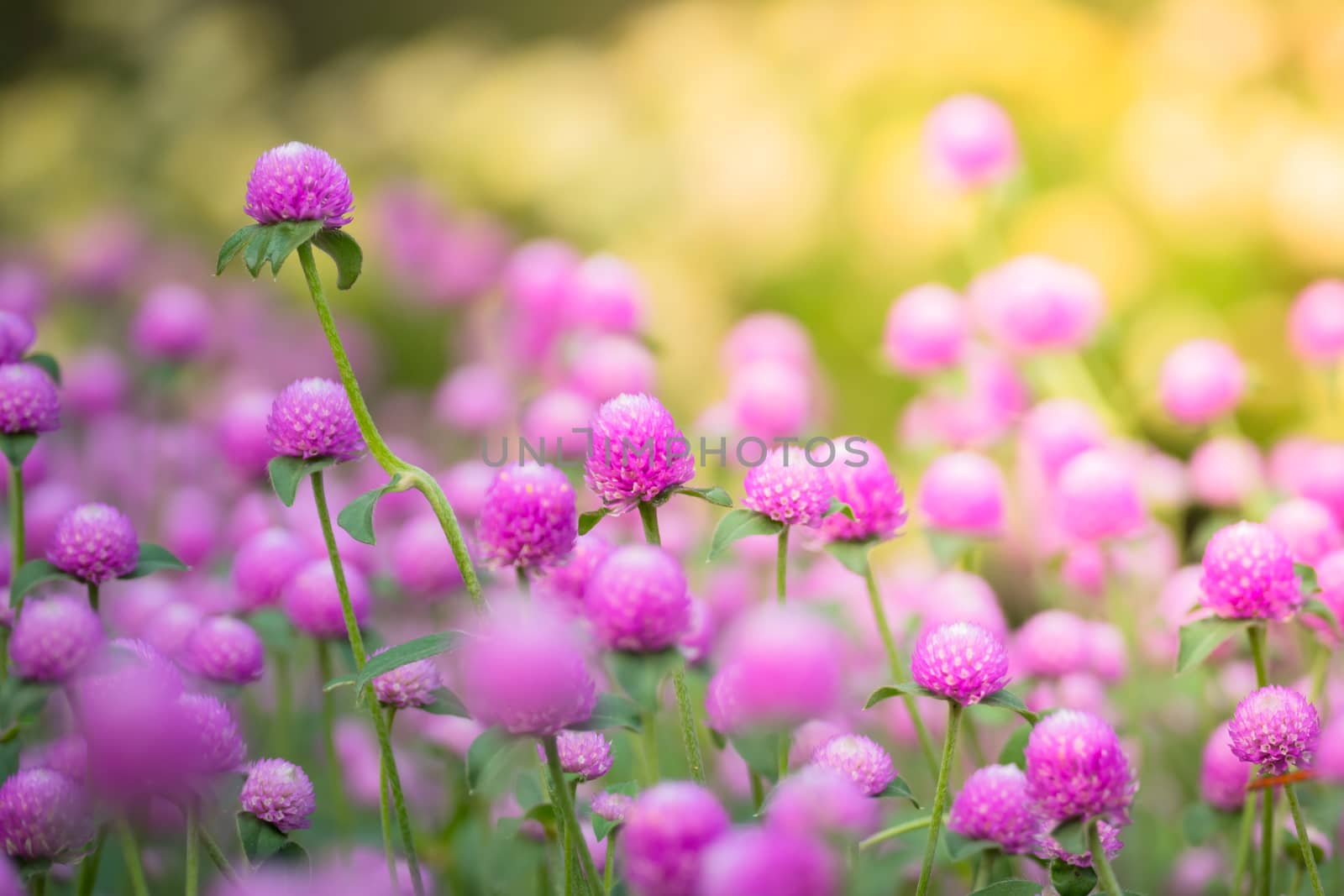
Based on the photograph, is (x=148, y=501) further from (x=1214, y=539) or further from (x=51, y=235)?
(x=1214, y=539)

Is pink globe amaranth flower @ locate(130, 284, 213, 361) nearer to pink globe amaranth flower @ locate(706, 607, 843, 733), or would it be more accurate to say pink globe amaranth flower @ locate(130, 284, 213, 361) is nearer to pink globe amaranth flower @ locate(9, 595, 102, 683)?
pink globe amaranth flower @ locate(9, 595, 102, 683)

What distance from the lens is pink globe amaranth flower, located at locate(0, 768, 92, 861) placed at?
934 mm

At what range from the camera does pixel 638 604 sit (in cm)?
78

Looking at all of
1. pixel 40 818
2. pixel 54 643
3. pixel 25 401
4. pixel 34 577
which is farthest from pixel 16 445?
pixel 40 818

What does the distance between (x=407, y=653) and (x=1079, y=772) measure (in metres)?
0.51

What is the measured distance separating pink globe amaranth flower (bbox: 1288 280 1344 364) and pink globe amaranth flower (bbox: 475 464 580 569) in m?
1.53

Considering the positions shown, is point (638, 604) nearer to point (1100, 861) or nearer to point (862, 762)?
point (862, 762)

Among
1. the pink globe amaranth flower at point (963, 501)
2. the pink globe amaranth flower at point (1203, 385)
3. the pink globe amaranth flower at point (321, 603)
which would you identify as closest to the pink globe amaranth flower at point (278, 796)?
the pink globe amaranth flower at point (321, 603)

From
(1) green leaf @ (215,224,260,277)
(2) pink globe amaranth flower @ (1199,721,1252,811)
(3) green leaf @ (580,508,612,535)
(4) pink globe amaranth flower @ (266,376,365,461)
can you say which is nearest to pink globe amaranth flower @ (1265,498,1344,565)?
(2) pink globe amaranth flower @ (1199,721,1252,811)

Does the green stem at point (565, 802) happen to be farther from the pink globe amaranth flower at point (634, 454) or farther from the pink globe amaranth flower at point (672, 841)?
the pink globe amaranth flower at point (634, 454)

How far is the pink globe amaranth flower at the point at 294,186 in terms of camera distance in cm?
100

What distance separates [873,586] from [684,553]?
741 mm

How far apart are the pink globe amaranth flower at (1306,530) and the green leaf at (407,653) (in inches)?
36.9

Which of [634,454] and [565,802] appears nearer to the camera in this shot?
[565,802]
